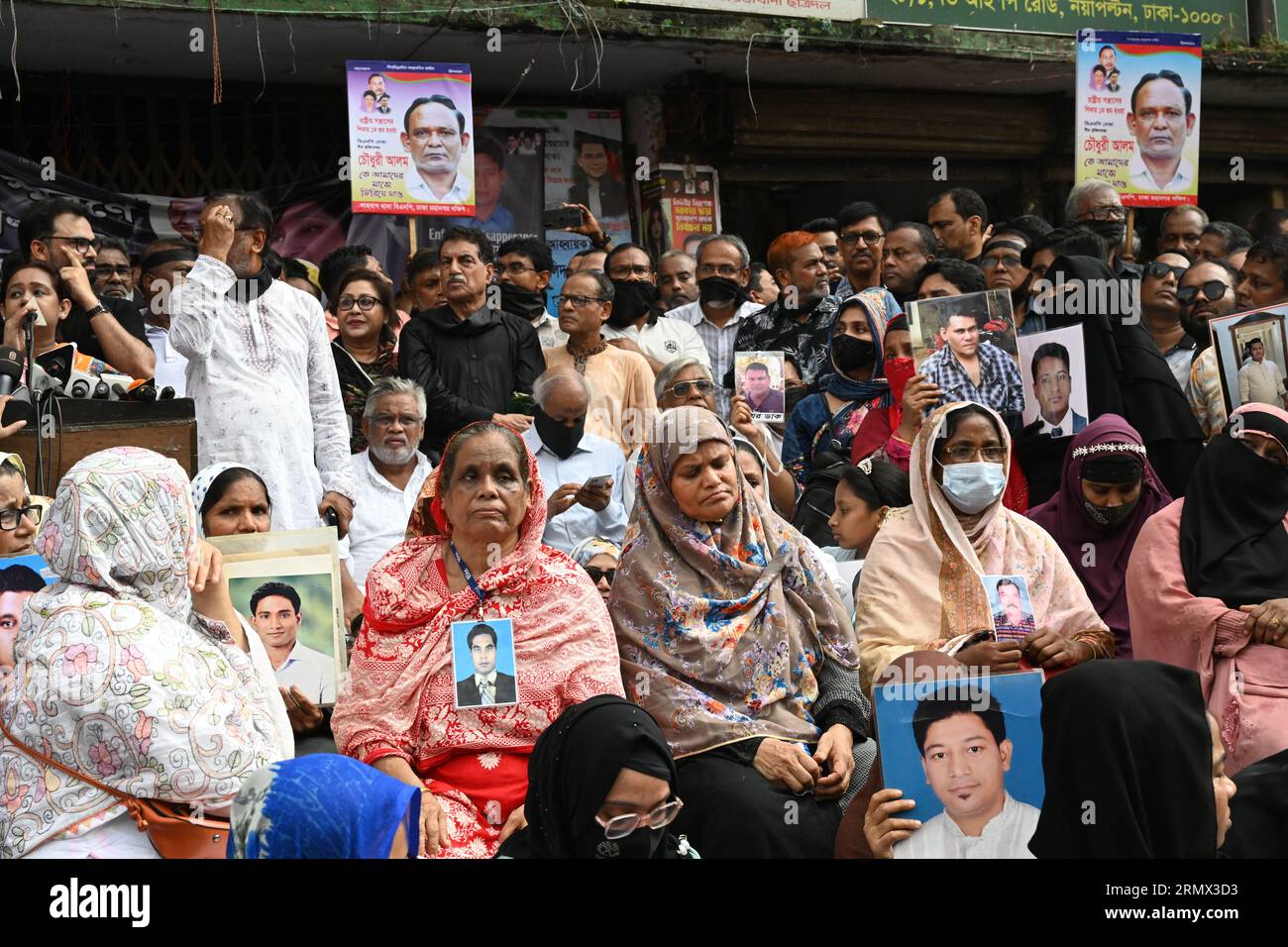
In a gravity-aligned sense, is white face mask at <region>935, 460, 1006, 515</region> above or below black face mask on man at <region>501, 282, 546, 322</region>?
below

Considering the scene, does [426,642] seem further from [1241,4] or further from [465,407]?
[1241,4]

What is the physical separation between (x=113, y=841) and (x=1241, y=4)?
10.2 metres

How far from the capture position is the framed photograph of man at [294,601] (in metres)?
4.55

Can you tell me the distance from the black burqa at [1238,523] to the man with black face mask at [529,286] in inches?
133

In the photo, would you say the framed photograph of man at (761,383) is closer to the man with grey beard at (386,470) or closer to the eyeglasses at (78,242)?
the man with grey beard at (386,470)

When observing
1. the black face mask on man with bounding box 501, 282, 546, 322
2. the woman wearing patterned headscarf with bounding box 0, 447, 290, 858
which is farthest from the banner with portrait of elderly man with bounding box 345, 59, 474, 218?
the woman wearing patterned headscarf with bounding box 0, 447, 290, 858

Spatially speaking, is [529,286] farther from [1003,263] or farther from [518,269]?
[1003,263]

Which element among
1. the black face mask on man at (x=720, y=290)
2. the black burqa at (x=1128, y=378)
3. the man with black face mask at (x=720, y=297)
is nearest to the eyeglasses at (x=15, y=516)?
the man with black face mask at (x=720, y=297)

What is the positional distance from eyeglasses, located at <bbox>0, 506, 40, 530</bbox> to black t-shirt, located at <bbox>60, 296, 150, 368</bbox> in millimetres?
1135

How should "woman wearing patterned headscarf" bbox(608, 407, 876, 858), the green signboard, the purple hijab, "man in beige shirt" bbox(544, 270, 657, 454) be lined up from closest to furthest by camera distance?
"woman wearing patterned headscarf" bbox(608, 407, 876, 858)
the purple hijab
"man in beige shirt" bbox(544, 270, 657, 454)
the green signboard

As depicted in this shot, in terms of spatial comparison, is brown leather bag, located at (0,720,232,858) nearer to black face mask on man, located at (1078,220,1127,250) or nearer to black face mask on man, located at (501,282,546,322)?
black face mask on man, located at (501,282,546,322)

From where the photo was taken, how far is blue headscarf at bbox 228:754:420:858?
2.40m

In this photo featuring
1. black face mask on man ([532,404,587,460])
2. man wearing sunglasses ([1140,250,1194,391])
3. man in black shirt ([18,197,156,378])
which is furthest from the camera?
man wearing sunglasses ([1140,250,1194,391])

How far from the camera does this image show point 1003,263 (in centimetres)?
723
